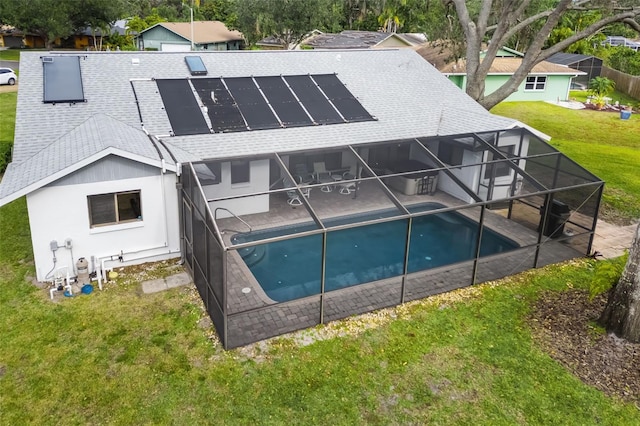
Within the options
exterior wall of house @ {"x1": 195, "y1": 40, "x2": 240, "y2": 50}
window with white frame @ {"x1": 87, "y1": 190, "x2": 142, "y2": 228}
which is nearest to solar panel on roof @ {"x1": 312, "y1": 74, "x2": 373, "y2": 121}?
window with white frame @ {"x1": 87, "y1": 190, "x2": 142, "y2": 228}

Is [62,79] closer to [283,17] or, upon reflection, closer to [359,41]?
A: [359,41]

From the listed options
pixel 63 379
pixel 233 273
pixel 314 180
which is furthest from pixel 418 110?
pixel 63 379

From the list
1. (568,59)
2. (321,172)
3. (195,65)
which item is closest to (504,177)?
(321,172)

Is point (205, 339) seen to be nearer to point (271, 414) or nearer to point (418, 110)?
point (271, 414)

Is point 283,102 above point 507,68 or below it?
below

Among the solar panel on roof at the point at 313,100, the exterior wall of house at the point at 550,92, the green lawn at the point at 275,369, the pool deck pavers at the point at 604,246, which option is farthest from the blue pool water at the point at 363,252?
the exterior wall of house at the point at 550,92

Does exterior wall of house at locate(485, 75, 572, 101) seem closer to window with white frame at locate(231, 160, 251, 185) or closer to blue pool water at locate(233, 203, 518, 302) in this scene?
blue pool water at locate(233, 203, 518, 302)

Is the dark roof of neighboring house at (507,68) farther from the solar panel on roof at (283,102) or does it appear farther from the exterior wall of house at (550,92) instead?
the solar panel on roof at (283,102)
